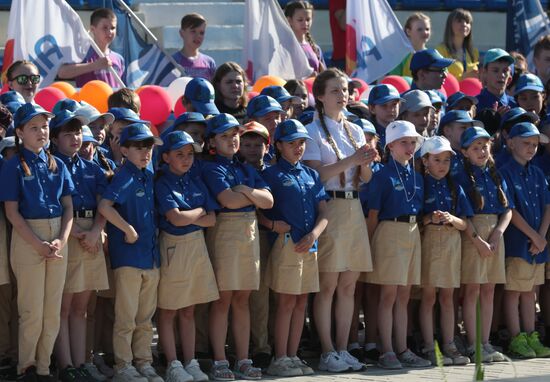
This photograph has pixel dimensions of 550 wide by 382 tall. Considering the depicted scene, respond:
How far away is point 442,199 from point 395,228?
Result: 0.40 m

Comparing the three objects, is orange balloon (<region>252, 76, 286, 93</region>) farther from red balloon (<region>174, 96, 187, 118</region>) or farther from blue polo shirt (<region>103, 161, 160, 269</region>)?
blue polo shirt (<region>103, 161, 160, 269</region>)

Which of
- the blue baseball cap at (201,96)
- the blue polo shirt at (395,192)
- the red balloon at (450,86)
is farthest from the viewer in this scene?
the red balloon at (450,86)

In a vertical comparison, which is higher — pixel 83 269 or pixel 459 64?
pixel 459 64

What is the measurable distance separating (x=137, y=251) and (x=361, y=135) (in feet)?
6.03

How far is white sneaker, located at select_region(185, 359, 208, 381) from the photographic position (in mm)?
8461

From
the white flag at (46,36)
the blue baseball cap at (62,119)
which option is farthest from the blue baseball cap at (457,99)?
the blue baseball cap at (62,119)

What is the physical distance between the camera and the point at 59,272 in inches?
320

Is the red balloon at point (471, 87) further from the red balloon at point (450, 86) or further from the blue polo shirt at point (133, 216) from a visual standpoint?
the blue polo shirt at point (133, 216)

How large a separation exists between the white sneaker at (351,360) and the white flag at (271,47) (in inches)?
142

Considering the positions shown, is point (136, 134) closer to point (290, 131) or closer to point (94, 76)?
point (290, 131)

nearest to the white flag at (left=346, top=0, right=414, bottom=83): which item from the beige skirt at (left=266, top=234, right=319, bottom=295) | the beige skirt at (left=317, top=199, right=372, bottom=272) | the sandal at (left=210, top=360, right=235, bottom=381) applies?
the beige skirt at (left=317, top=199, right=372, bottom=272)

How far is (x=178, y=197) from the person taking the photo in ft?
27.8

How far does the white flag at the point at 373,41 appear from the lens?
1230 cm

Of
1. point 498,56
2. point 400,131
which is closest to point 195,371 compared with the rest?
point 400,131
